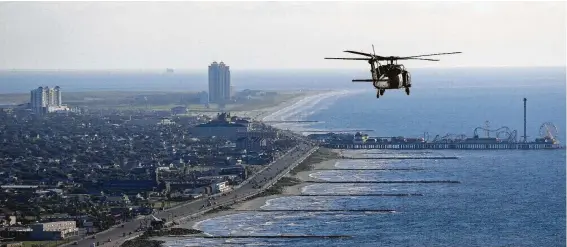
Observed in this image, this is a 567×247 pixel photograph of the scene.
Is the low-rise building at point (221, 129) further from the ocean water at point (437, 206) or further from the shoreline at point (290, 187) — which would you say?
the shoreline at point (290, 187)

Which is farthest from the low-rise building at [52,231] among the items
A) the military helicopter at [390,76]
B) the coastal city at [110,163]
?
the military helicopter at [390,76]

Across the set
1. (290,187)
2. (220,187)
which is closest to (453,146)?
(290,187)

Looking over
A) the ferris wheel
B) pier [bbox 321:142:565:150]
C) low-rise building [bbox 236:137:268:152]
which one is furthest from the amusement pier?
low-rise building [bbox 236:137:268:152]

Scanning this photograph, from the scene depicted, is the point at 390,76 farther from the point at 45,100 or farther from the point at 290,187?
the point at 45,100

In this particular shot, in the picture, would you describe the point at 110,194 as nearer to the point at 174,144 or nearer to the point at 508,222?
the point at 508,222

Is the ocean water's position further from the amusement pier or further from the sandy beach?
the amusement pier
